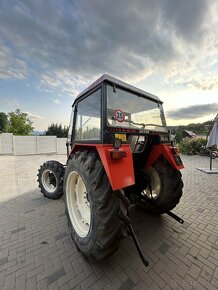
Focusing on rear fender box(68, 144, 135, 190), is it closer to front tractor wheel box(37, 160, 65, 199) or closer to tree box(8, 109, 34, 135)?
front tractor wheel box(37, 160, 65, 199)

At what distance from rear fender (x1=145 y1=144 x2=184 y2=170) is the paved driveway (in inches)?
41.9

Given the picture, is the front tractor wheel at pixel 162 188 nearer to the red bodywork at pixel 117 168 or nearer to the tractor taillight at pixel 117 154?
the red bodywork at pixel 117 168

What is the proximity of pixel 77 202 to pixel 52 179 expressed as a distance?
163 centimetres

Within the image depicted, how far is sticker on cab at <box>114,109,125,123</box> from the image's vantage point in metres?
1.84

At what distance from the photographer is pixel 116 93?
193 centimetres

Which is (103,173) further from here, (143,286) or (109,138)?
(143,286)

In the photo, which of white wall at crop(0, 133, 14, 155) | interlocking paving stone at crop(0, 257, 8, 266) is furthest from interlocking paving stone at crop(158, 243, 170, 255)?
white wall at crop(0, 133, 14, 155)

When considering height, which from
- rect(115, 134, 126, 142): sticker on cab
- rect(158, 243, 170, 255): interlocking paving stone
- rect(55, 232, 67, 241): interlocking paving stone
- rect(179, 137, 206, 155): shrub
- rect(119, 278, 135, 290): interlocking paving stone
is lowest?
rect(55, 232, 67, 241): interlocking paving stone

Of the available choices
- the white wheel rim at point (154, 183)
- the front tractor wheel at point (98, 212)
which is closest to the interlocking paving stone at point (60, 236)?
the front tractor wheel at point (98, 212)

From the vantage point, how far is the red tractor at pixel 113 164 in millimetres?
1473

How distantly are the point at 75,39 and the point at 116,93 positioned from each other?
3.22 metres

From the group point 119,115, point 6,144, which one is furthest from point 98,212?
point 6,144

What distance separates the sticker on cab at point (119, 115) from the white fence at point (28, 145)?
504 inches

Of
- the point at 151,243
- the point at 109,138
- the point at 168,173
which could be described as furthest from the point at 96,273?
the point at 168,173
